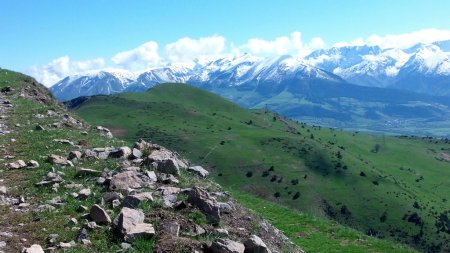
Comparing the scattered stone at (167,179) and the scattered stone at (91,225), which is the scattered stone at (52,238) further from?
the scattered stone at (167,179)

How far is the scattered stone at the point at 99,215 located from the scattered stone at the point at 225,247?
403 cm

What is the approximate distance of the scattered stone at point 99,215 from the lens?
54.1 feet

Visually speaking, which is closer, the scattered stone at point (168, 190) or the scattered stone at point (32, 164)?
the scattered stone at point (168, 190)

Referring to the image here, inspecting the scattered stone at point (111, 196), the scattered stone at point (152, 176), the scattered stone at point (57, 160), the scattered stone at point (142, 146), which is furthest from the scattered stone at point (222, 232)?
the scattered stone at point (142, 146)

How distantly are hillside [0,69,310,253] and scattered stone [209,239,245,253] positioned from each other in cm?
3

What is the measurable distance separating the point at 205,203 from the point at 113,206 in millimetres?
3656

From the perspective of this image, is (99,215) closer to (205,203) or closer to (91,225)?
(91,225)

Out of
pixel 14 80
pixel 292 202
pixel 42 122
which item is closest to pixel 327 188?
pixel 292 202

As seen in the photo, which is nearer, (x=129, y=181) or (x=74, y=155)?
(x=129, y=181)

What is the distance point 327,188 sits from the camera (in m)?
195

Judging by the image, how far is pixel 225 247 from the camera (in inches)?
608

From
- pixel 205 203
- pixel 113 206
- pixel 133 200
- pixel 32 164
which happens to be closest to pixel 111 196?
pixel 113 206

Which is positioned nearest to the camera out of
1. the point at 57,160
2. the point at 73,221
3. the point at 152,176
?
the point at 73,221

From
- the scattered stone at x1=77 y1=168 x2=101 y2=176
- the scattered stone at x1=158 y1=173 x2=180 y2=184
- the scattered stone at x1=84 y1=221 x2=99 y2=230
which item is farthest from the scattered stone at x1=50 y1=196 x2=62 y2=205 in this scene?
the scattered stone at x1=158 y1=173 x2=180 y2=184
